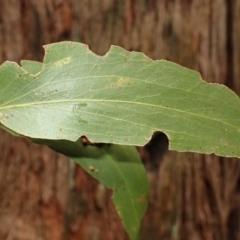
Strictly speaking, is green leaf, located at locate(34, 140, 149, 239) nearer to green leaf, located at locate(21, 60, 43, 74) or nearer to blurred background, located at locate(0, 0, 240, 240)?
green leaf, located at locate(21, 60, 43, 74)

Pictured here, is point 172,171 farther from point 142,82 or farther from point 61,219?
point 142,82

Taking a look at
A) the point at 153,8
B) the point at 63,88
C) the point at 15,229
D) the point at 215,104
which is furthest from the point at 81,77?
the point at 15,229

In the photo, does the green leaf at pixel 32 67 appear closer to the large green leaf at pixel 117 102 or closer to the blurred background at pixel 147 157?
the large green leaf at pixel 117 102

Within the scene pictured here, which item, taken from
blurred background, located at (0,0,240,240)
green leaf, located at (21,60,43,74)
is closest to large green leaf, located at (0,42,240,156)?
green leaf, located at (21,60,43,74)

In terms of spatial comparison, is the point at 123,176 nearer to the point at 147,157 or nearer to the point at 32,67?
the point at 32,67

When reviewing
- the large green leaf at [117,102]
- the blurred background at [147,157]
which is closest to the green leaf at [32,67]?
the large green leaf at [117,102]

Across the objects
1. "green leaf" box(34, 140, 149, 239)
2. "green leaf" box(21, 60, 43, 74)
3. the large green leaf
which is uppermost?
"green leaf" box(21, 60, 43, 74)
